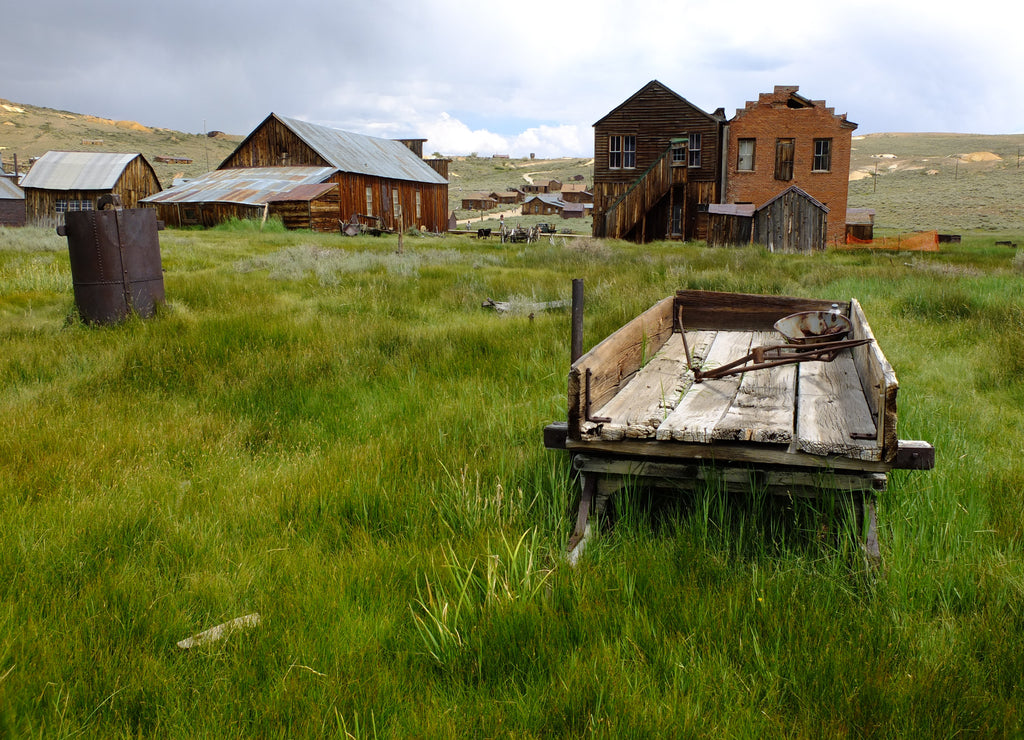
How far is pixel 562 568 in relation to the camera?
263 centimetres

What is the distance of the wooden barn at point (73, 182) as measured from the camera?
41906 millimetres

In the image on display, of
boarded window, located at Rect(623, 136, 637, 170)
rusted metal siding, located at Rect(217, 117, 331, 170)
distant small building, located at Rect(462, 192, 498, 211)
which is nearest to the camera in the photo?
boarded window, located at Rect(623, 136, 637, 170)

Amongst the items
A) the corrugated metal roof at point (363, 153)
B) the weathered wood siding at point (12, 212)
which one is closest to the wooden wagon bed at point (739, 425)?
the corrugated metal roof at point (363, 153)

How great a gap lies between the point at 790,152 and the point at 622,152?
7732mm

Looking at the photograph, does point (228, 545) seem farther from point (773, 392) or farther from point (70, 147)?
point (70, 147)

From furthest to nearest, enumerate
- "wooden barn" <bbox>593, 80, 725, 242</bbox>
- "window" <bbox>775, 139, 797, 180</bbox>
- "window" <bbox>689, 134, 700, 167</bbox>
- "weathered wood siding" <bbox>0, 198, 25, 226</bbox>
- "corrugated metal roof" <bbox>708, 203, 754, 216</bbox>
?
"weathered wood siding" <bbox>0, 198, 25, 226</bbox> → "window" <bbox>689, 134, 700, 167</bbox> → "wooden barn" <bbox>593, 80, 725, 242</bbox> → "window" <bbox>775, 139, 797, 180</bbox> → "corrugated metal roof" <bbox>708, 203, 754, 216</bbox>

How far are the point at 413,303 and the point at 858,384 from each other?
7123mm

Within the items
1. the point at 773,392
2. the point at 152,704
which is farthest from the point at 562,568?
the point at 773,392

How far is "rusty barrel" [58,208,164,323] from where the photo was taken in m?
7.99

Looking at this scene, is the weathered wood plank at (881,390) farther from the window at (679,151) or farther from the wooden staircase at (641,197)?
the window at (679,151)

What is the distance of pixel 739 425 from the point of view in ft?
9.62

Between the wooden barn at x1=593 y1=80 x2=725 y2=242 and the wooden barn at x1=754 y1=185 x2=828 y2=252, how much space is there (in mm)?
5043

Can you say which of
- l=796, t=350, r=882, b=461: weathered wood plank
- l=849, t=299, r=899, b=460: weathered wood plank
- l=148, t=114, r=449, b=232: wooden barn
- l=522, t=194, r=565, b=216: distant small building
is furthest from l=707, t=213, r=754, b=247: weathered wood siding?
l=522, t=194, r=565, b=216: distant small building

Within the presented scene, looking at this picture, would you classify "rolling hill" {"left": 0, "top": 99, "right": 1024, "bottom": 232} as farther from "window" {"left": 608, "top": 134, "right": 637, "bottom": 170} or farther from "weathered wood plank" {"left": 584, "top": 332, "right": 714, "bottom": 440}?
"weathered wood plank" {"left": 584, "top": 332, "right": 714, "bottom": 440}
